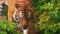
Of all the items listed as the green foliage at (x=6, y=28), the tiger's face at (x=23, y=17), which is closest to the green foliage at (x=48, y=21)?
the green foliage at (x=6, y=28)

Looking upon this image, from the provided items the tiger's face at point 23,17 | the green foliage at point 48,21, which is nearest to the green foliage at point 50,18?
A: the green foliage at point 48,21

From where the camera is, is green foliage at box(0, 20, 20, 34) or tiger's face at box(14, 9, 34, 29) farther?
tiger's face at box(14, 9, 34, 29)

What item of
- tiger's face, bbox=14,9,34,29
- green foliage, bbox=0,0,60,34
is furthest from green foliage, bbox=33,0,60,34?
tiger's face, bbox=14,9,34,29

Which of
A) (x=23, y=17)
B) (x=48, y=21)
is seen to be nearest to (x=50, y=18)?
(x=48, y=21)

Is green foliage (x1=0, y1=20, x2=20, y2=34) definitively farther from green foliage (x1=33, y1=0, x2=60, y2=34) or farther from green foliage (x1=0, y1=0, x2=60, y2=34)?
green foliage (x1=33, y1=0, x2=60, y2=34)

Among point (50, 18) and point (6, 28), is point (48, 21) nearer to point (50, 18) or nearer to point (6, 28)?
point (50, 18)

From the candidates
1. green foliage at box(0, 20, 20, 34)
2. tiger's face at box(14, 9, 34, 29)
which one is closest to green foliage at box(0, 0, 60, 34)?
green foliage at box(0, 20, 20, 34)

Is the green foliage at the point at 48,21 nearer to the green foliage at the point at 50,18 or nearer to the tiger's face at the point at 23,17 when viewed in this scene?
the green foliage at the point at 50,18

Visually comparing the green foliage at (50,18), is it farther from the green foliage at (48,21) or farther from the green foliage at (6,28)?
the green foliage at (6,28)

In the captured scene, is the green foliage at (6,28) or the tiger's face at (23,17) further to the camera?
the tiger's face at (23,17)

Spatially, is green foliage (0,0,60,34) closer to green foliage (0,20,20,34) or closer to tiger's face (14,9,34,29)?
green foliage (0,20,20,34)

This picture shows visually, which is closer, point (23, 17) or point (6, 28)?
point (6, 28)

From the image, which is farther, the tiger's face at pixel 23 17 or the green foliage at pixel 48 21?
the tiger's face at pixel 23 17

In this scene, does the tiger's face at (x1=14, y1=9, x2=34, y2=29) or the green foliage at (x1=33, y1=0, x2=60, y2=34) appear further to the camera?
the tiger's face at (x1=14, y1=9, x2=34, y2=29)
